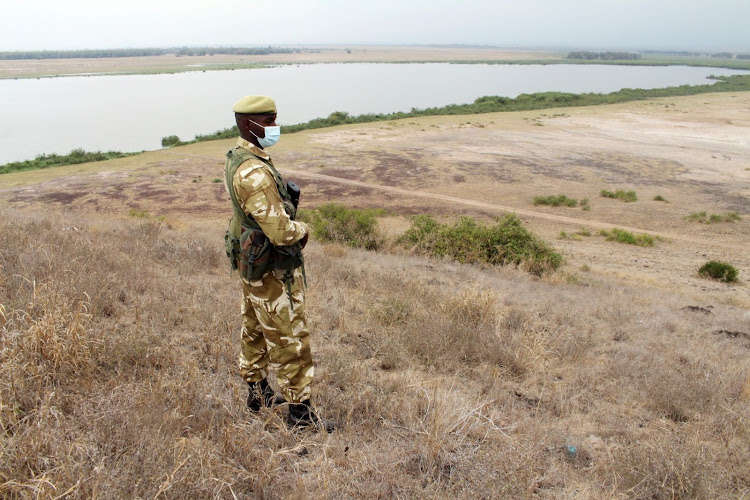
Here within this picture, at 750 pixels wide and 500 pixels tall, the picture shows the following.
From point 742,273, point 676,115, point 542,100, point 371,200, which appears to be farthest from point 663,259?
point 542,100

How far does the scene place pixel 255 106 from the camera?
8.28ft

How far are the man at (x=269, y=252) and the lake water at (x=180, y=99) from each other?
3006 centimetres

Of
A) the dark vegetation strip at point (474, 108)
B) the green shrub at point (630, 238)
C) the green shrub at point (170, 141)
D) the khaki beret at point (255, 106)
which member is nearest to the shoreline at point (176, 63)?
the dark vegetation strip at point (474, 108)

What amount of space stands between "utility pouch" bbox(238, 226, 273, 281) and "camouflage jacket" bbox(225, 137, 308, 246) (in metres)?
0.06

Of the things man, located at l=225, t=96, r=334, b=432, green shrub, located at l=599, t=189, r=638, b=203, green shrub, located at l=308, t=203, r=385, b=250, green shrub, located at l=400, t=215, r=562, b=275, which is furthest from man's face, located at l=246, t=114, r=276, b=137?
green shrub, located at l=599, t=189, r=638, b=203

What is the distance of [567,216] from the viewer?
15391mm

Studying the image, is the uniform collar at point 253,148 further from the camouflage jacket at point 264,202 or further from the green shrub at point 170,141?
the green shrub at point 170,141

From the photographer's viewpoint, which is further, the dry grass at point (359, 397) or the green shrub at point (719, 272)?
the green shrub at point (719, 272)

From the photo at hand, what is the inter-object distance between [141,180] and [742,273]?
21.0 meters

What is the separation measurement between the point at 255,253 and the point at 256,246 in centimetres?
4

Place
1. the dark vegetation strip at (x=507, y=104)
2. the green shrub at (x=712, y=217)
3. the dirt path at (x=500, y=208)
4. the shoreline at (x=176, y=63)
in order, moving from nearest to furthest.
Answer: the dirt path at (x=500, y=208)
the green shrub at (x=712, y=217)
the dark vegetation strip at (x=507, y=104)
the shoreline at (x=176, y=63)

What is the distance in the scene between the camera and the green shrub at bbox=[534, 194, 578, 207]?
16406mm

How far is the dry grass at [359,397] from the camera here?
208 cm

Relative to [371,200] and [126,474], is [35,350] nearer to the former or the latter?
[126,474]
